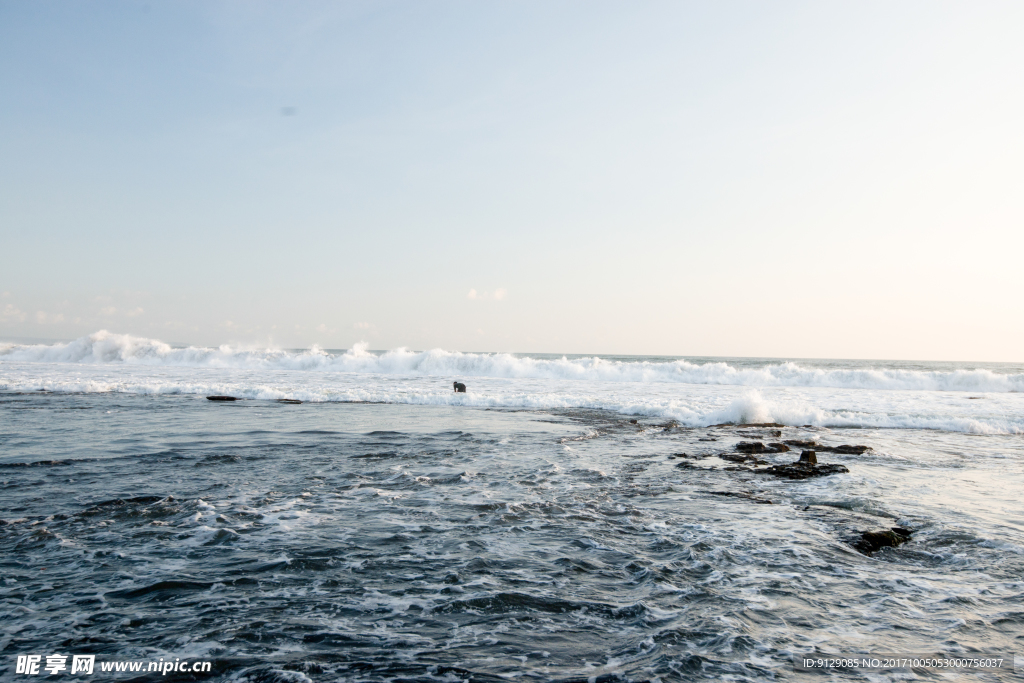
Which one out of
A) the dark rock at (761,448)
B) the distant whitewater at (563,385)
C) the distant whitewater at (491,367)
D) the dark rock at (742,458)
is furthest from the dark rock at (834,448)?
the distant whitewater at (491,367)

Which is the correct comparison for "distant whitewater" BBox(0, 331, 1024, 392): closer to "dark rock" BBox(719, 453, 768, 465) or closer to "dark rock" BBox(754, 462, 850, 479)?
"dark rock" BBox(719, 453, 768, 465)

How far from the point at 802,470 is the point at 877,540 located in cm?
416

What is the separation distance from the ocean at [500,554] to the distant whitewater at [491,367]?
82.7 ft

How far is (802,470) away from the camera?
9.96 meters

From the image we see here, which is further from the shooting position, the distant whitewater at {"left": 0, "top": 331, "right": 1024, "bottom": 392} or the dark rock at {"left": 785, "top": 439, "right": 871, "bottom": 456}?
the distant whitewater at {"left": 0, "top": 331, "right": 1024, "bottom": 392}

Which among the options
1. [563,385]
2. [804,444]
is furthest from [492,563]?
[563,385]

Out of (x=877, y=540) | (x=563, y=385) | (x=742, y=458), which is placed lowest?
(x=742, y=458)

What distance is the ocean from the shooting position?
146 inches

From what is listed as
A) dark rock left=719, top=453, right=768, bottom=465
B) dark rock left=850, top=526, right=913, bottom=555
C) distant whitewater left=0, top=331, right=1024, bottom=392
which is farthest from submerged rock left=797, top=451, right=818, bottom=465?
distant whitewater left=0, top=331, right=1024, bottom=392

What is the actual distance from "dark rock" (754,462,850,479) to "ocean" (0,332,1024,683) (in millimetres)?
80

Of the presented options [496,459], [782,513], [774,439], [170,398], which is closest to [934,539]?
[782,513]

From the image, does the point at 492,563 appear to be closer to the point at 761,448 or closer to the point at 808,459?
the point at 808,459

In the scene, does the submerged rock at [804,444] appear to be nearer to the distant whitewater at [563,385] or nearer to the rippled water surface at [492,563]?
the rippled water surface at [492,563]

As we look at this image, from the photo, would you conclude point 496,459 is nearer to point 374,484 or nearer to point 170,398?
point 374,484
